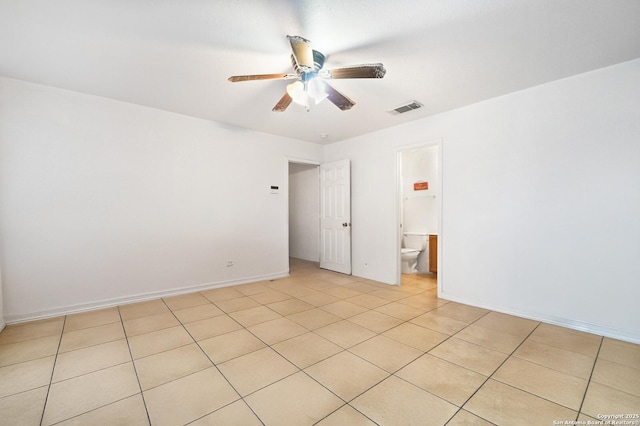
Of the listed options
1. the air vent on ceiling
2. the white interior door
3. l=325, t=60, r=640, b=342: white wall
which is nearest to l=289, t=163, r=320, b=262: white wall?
the white interior door

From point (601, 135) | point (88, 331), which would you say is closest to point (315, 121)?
point (601, 135)

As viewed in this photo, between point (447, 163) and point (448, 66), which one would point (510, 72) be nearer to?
point (448, 66)

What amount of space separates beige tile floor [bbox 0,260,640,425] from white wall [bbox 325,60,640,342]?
340 millimetres

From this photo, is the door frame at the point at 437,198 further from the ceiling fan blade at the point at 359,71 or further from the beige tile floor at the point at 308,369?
the ceiling fan blade at the point at 359,71

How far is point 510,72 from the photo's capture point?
260 centimetres

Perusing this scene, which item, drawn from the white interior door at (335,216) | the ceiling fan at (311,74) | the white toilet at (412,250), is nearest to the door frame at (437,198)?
the white toilet at (412,250)

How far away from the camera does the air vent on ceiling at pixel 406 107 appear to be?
3.34 m

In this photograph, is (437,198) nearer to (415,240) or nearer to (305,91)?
(415,240)

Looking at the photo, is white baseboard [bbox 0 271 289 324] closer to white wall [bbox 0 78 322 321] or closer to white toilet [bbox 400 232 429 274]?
white wall [bbox 0 78 322 321]

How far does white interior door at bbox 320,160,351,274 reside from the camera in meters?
4.96

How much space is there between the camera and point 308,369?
1.98 m

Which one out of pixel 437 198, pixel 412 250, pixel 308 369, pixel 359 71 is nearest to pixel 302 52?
pixel 359 71

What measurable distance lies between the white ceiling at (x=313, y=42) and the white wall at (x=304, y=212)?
335 cm

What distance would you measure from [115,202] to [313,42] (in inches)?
123
